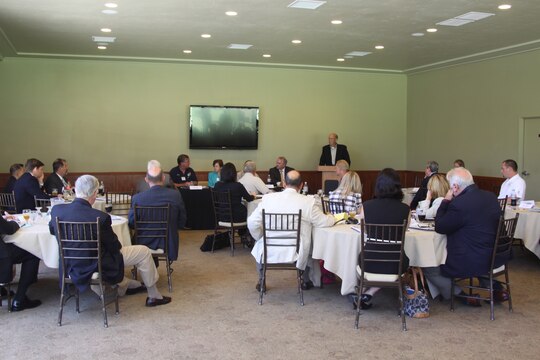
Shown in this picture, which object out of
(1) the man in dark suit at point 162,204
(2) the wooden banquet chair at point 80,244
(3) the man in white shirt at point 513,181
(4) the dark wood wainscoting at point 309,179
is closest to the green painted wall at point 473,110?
(4) the dark wood wainscoting at point 309,179

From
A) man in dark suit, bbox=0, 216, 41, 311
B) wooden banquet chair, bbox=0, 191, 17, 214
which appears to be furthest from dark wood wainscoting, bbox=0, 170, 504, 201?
man in dark suit, bbox=0, 216, 41, 311

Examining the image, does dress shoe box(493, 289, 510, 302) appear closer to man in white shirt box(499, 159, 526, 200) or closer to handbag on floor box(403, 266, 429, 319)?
handbag on floor box(403, 266, 429, 319)

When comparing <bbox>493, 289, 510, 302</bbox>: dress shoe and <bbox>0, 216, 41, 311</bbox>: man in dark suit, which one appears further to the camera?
<bbox>493, 289, 510, 302</bbox>: dress shoe

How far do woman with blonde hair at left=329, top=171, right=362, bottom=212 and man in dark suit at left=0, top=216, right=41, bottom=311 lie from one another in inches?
134

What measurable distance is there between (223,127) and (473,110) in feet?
17.7


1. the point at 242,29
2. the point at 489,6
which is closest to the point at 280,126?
the point at 242,29

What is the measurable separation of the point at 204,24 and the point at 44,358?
5785 mm

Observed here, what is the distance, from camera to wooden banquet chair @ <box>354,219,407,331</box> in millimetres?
4840

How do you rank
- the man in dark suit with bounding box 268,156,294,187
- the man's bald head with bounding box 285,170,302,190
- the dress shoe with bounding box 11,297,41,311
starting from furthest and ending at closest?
the man in dark suit with bounding box 268,156,294,187, the man's bald head with bounding box 285,170,302,190, the dress shoe with bounding box 11,297,41,311

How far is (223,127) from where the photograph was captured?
12828mm

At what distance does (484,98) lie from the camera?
11.4 m

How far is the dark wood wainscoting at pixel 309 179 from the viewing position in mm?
11281

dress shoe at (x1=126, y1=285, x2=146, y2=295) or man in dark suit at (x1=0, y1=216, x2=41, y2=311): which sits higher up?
man in dark suit at (x1=0, y1=216, x2=41, y2=311)

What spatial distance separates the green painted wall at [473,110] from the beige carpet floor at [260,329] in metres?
5.36
